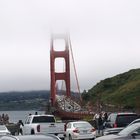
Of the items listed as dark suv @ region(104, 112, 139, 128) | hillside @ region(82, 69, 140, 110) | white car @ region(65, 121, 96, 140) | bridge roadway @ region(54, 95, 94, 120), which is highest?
hillside @ region(82, 69, 140, 110)

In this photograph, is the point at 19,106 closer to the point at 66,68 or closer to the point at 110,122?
the point at 66,68

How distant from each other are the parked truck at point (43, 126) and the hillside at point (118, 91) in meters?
40.8

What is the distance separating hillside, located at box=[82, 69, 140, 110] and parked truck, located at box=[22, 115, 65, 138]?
1608 inches

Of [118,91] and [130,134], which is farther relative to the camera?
[118,91]

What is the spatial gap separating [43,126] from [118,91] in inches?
2445

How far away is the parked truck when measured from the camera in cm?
3238

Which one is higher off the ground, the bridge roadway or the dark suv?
the bridge roadway

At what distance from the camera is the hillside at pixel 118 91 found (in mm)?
84688

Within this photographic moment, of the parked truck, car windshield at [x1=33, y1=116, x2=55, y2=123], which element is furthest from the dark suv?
car windshield at [x1=33, y1=116, x2=55, y2=123]

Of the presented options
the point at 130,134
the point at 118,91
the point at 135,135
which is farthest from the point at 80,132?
the point at 118,91

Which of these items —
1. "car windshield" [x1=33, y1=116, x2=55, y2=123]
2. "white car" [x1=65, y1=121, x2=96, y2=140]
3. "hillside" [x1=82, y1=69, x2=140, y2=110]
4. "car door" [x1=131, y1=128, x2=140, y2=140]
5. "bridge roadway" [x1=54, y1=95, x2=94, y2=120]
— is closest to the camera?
"car door" [x1=131, y1=128, x2=140, y2=140]

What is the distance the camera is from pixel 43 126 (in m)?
32.5

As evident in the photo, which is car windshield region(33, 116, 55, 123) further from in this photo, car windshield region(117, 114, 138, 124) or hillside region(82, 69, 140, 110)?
hillside region(82, 69, 140, 110)

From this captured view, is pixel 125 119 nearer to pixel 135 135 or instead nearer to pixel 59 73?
pixel 135 135
